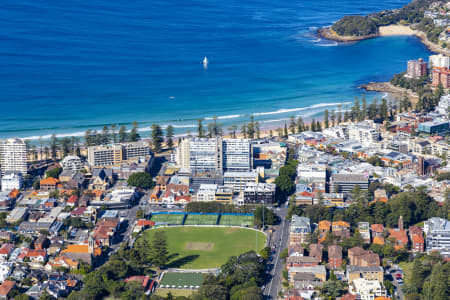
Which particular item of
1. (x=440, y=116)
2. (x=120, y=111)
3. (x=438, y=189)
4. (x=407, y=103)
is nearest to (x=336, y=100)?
(x=407, y=103)

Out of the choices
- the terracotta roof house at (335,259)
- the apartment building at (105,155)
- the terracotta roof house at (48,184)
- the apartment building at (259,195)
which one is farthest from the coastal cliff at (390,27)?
the terracotta roof house at (335,259)

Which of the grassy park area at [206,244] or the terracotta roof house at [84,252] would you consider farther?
the grassy park area at [206,244]

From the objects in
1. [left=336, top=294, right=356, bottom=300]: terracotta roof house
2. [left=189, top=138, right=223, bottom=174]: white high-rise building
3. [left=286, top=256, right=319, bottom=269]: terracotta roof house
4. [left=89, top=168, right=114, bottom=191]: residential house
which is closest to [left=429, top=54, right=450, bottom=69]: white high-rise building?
[left=189, top=138, right=223, bottom=174]: white high-rise building

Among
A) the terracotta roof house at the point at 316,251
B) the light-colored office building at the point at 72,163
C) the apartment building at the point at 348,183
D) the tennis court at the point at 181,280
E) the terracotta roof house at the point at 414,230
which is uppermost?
the light-colored office building at the point at 72,163

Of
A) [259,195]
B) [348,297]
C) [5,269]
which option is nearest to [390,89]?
[259,195]

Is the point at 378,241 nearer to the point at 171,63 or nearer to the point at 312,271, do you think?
the point at 312,271

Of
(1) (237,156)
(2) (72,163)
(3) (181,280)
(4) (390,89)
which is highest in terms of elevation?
(4) (390,89)

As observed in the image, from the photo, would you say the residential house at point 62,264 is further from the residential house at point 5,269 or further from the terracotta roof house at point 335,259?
the terracotta roof house at point 335,259
